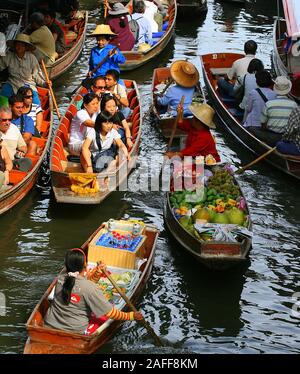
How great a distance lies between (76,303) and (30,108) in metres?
4.69

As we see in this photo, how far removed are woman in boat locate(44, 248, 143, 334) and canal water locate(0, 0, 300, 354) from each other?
0.51 m

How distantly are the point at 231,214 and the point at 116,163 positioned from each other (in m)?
1.85

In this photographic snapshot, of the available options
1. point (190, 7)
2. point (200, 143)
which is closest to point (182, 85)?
point (200, 143)

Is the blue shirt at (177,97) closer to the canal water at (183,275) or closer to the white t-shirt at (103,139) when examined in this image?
the canal water at (183,275)

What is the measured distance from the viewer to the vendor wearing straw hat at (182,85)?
11914 mm

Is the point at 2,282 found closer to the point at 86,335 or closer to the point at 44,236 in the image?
the point at 44,236

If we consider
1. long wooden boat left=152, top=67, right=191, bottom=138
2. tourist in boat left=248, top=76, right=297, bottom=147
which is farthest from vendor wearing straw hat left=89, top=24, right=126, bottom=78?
tourist in boat left=248, top=76, right=297, bottom=147

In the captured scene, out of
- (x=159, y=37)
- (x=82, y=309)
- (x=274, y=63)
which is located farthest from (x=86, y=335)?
(x=159, y=37)

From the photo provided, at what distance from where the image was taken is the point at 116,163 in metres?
9.79

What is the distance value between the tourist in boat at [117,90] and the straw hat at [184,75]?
82 centimetres

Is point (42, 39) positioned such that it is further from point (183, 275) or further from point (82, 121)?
point (183, 275)

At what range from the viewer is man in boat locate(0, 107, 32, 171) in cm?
970

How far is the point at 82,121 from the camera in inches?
402

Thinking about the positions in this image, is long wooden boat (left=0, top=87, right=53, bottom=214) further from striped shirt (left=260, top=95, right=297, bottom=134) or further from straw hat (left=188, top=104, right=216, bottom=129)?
striped shirt (left=260, top=95, right=297, bottom=134)
